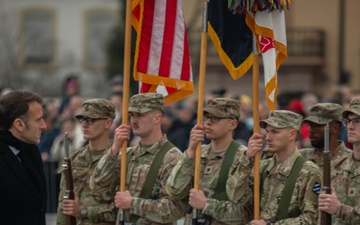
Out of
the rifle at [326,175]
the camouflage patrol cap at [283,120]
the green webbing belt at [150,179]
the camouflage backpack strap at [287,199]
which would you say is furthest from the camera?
the green webbing belt at [150,179]

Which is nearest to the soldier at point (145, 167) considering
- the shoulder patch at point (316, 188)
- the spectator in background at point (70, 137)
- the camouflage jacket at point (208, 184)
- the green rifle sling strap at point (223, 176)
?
the camouflage jacket at point (208, 184)

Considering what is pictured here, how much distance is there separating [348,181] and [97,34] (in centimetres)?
4024

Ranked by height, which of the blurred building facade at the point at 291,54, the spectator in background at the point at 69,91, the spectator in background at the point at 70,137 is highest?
the blurred building facade at the point at 291,54

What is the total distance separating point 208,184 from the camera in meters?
10.8

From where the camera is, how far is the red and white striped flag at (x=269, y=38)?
34.6 ft

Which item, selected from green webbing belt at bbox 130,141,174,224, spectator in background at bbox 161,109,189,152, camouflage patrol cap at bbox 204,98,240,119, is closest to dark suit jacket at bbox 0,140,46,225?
green webbing belt at bbox 130,141,174,224

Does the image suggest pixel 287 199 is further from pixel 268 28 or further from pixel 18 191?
pixel 18 191

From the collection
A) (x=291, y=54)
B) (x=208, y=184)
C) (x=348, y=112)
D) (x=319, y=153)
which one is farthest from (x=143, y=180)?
(x=291, y=54)

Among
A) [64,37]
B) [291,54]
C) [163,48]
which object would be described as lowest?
[163,48]

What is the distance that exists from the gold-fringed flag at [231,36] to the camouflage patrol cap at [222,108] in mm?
252

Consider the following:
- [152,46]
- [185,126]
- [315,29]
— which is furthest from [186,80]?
[315,29]

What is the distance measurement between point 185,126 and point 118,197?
7347mm

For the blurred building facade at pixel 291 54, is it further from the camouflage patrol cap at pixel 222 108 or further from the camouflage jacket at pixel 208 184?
the camouflage jacket at pixel 208 184

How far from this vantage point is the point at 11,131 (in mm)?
9453
